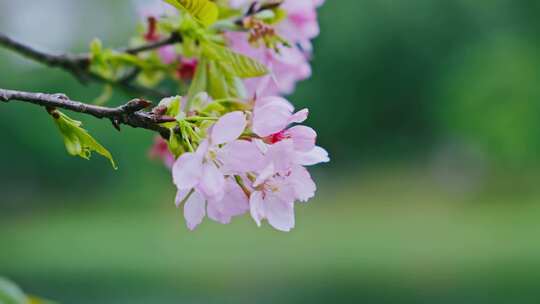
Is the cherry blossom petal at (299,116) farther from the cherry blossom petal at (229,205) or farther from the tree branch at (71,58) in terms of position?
the tree branch at (71,58)

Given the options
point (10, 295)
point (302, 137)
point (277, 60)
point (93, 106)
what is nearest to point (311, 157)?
point (302, 137)

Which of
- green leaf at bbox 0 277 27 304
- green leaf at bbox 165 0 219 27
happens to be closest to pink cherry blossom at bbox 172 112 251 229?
green leaf at bbox 165 0 219 27

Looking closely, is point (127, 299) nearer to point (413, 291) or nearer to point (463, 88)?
point (413, 291)

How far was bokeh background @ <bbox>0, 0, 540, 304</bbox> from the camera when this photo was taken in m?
11.3

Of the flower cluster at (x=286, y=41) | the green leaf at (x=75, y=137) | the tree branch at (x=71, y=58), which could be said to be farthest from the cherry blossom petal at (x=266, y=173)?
the tree branch at (x=71, y=58)


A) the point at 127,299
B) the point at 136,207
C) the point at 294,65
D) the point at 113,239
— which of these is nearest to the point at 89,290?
the point at 127,299

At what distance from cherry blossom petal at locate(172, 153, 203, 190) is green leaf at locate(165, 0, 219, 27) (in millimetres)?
149

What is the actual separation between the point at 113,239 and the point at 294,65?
46.3 feet

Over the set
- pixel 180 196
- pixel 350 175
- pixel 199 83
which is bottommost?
pixel 180 196

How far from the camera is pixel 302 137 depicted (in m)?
0.58

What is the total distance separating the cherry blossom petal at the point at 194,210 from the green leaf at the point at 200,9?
0.15 meters

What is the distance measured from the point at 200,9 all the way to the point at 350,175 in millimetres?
17795

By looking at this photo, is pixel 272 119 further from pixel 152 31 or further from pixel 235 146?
pixel 152 31

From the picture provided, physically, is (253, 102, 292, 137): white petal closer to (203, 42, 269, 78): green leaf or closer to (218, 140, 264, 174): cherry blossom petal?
(218, 140, 264, 174): cherry blossom petal
